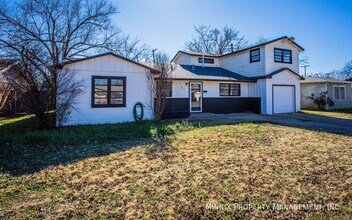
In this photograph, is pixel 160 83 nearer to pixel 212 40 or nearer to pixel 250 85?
pixel 250 85

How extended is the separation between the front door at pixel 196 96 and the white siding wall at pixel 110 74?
14.6 feet

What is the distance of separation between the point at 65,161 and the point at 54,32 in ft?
59.2

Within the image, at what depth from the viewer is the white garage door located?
673 inches

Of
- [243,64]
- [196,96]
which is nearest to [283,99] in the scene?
[243,64]

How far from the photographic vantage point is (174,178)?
416cm

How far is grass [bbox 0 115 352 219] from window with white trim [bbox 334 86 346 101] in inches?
788

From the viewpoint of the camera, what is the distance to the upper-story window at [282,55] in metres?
17.7

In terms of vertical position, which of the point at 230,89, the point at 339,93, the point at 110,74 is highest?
the point at 339,93

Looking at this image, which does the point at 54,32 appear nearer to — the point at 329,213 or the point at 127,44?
the point at 127,44

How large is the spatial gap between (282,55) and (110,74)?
543 inches

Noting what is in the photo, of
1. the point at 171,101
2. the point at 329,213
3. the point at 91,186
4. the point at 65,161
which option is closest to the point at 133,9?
the point at 171,101

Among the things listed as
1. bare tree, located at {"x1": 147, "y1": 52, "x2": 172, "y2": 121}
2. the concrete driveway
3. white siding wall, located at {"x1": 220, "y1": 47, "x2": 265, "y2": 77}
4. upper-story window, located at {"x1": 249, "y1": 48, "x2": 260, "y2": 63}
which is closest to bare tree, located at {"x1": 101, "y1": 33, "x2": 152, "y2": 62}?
white siding wall, located at {"x1": 220, "y1": 47, "x2": 265, "y2": 77}

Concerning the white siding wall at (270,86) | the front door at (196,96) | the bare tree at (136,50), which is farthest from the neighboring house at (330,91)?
the bare tree at (136,50)

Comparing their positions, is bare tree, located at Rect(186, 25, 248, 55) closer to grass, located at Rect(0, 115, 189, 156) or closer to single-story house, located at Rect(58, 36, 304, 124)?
single-story house, located at Rect(58, 36, 304, 124)
